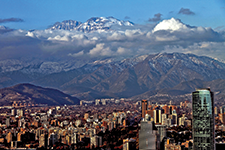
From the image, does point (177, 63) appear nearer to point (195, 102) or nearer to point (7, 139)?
point (7, 139)

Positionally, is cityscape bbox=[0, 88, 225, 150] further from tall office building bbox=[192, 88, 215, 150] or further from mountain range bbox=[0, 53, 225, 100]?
mountain range bbox=[0, 53, 225, 100]

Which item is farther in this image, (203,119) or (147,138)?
(147,138)

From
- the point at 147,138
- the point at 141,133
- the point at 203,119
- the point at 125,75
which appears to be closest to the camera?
the point at 203,119

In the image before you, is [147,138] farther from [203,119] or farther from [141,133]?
[203,119]

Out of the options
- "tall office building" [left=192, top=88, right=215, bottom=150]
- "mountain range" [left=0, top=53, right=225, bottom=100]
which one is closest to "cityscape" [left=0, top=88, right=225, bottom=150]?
"tall office building" [left=192, top=88, right=215, bottom=150]

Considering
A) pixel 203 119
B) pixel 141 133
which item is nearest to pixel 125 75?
pixel 141 133

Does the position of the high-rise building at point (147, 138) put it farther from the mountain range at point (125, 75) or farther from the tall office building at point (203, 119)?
the mountain range at point (125, 75)
